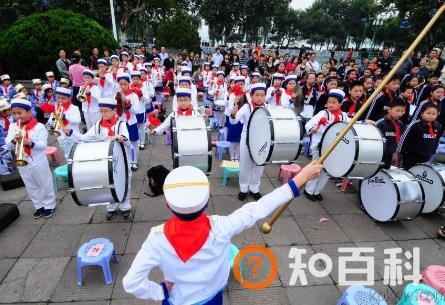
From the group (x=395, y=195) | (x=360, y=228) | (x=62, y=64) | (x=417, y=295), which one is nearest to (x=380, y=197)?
(x=395, y=195)

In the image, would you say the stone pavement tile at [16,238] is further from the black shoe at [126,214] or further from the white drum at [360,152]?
the white drum at [360,152]

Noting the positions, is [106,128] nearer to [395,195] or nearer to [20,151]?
[20,151]

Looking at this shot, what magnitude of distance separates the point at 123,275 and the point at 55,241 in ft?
4.73

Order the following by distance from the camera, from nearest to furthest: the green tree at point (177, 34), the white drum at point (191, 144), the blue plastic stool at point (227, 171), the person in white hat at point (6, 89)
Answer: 1. the white drum at point (191, 144)
2. the blue plastic stool at point (227, 171)
3. the person in white hat at point (6, 89)
4. the green tree at point (177, 34)

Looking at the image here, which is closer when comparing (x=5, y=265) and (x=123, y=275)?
(x=123, y=275)

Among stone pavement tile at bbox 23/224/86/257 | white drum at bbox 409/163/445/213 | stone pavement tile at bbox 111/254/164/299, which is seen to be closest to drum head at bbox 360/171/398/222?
white drum at bbox 409/163/445/213

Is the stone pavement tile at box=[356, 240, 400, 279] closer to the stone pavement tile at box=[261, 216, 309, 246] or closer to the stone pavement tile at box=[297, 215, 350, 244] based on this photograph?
the stone pavement tile at box=[297, 215, 350, 244]

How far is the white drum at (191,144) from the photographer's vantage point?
4.31 metres

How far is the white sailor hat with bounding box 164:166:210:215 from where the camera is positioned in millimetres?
1851

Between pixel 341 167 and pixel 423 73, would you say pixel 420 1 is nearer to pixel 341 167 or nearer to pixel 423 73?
pixel 423 73

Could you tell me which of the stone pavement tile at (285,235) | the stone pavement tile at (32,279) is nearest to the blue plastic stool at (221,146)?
the stone pavement tile at (285,235)

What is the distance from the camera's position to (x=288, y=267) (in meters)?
4.12

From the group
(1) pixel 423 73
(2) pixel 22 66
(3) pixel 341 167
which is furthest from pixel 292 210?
(2) pixel 22 66

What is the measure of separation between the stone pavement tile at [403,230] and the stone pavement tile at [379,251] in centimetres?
25
